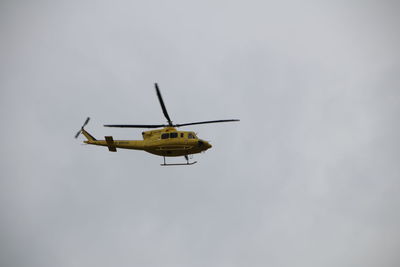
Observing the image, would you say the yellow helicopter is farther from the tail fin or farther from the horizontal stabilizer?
the tail fin

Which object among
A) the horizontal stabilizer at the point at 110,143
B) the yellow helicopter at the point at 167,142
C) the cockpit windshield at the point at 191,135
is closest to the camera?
the yellow helicopter at the point at 167,142

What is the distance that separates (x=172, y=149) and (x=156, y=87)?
738cm

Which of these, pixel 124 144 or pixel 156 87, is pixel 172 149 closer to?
pixel 124 144

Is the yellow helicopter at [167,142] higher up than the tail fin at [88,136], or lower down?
lower down

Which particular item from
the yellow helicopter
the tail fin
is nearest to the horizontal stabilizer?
the yellow helicopter

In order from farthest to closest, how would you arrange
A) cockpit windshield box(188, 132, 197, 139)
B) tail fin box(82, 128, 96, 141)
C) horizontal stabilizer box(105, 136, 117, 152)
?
tail fin box(82, 128, 96, 141), horizontal stabilizer box(105, 136, 117, 152), cockpit windshield box(188, 132, 197, 139)

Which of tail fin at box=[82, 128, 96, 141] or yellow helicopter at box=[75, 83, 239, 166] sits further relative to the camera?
tail fin at box=[82, 128, 96, 141]

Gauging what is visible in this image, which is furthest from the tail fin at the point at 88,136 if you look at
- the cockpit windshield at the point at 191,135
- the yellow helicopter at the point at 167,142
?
the cockpit windshield at the point at 191,135

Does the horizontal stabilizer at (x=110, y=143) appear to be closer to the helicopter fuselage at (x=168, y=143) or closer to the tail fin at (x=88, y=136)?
the helicopter fuselage at (x=168, y=143)

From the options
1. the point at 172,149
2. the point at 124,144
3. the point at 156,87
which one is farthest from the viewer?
the point at 124,144

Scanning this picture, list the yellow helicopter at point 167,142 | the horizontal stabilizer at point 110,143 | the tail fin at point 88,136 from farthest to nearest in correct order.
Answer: the tail fin at point 88,136, the horizontal stabilizer at point 110,143, the yellow helicopter at point 167,142

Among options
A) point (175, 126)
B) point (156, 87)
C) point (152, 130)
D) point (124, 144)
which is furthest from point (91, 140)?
point (156, 87)

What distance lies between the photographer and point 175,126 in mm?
32188

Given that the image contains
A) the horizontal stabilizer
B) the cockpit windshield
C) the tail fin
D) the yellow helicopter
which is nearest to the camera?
the yellow helicopter
